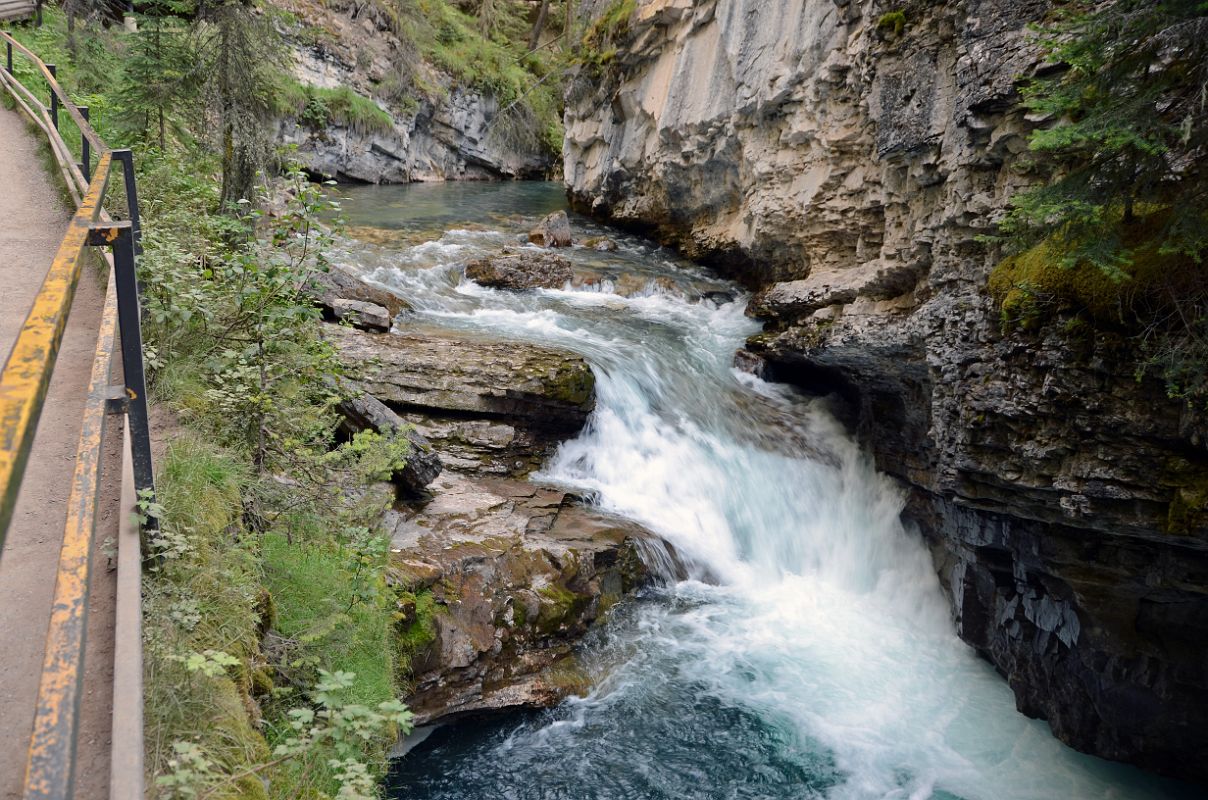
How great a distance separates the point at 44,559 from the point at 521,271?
43.0ft

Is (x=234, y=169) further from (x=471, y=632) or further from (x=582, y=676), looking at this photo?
(x=582, y=676)

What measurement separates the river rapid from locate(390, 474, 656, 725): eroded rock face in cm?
28

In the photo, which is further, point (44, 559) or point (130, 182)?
point (130, 182)

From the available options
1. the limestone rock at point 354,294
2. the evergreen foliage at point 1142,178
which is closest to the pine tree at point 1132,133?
the evergreen foliage at point 1142,178

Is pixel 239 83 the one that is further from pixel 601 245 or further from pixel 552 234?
pixel 601 245

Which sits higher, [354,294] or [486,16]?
[486,16]

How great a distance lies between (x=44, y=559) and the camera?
3.41m

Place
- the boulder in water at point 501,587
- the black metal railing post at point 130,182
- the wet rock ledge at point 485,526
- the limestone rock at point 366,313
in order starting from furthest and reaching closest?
the limestone rock at point 366,313
the wet rock ledge at point 485,526
the boulder in water at point 501,587
the black metal railing post at point 130,182

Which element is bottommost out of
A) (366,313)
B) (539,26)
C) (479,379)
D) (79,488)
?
(479,379)

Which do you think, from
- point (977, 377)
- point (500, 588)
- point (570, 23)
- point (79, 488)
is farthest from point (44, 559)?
point (570, 23)

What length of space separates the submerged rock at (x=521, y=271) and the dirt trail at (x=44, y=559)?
10025 millimetres

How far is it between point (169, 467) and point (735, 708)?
17.4 feet

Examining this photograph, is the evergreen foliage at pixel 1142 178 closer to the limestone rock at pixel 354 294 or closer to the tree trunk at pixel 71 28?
the limestone rock at pixel 354 294

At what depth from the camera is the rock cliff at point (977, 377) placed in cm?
685
